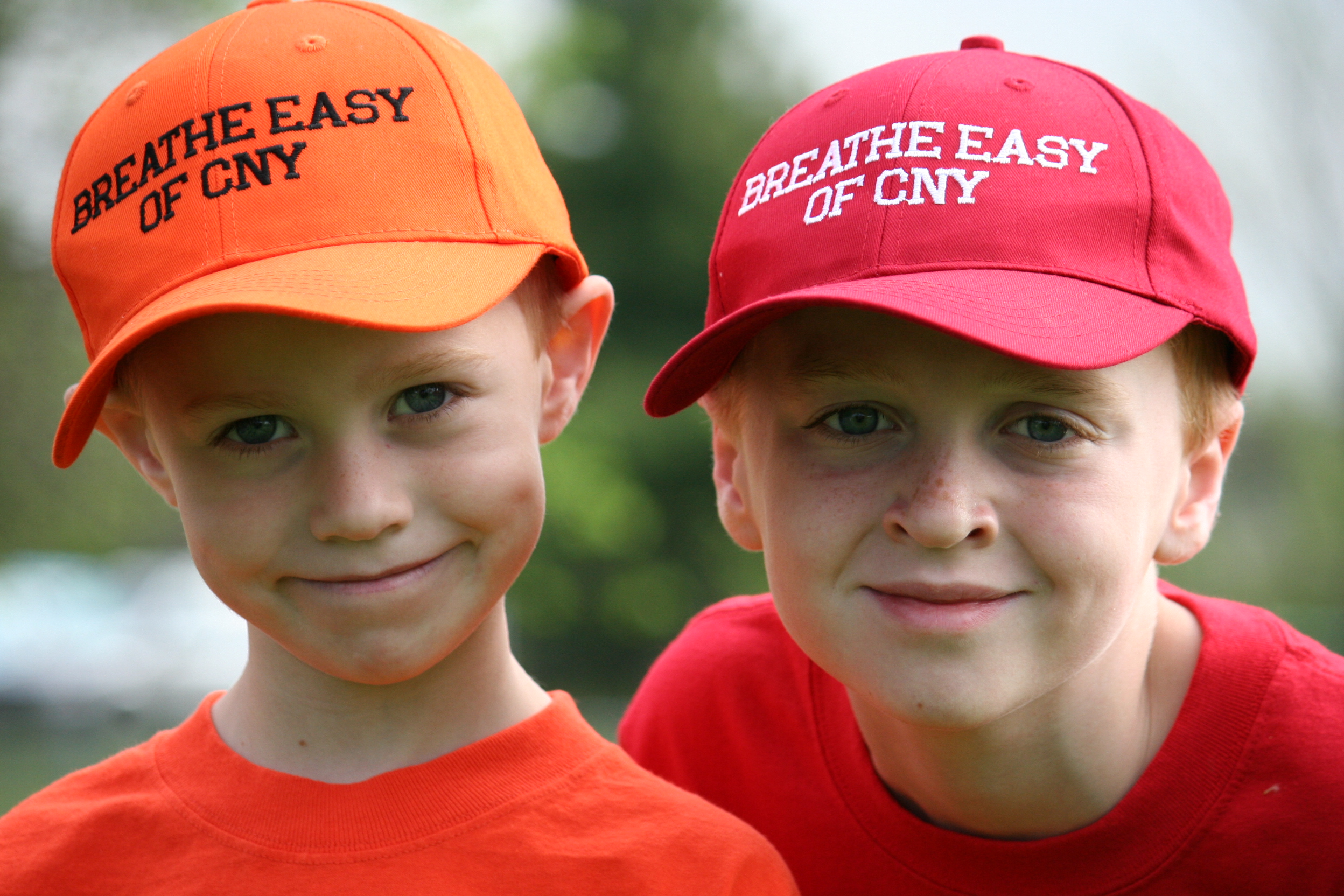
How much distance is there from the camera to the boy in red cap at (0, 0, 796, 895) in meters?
1.67

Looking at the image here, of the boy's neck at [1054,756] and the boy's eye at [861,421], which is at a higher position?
the boy's eye at [861,421]

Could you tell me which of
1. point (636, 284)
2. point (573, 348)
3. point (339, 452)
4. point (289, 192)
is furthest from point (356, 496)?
point (636, 284)

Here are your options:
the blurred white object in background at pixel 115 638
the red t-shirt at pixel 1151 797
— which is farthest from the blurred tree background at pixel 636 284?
the red t-shirt at pixel 1151 797

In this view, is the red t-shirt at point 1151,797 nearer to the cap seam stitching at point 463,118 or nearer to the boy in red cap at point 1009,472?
the boy in red cap at point 1009,472

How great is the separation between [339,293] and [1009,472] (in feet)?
3.13

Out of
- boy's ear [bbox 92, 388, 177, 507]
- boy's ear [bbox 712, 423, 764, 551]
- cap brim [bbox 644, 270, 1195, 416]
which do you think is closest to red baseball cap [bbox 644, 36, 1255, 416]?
cap brim [bbox 644, 270, 1195, 416]

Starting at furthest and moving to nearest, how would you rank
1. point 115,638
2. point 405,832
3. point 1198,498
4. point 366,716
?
point 115,638 < point 1198,498 < point 366,716 < point 405,832

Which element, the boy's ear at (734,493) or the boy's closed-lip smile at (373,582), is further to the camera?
the boy's ear at (734,493)

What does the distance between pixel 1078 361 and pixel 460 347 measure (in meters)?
0.85

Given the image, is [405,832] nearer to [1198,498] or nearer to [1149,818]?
[1149,818]

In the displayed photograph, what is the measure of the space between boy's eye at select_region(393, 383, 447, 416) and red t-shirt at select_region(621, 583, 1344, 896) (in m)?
1.03

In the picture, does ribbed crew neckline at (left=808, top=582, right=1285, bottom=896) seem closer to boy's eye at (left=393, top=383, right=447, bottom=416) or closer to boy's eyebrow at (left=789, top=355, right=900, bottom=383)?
boy's eyebrow at (left=789, top=355, right=900, bottom=383)

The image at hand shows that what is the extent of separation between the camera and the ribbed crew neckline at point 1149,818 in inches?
76.6

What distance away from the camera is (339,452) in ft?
5.45
